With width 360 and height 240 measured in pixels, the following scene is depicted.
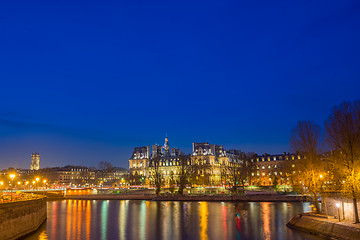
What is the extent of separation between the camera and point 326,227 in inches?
1065

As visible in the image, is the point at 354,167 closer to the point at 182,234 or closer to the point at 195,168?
the point at 182,234

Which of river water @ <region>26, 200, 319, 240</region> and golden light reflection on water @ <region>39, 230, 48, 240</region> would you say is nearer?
golden light reflection on water @ <region>39, 230, 48, 240</region>

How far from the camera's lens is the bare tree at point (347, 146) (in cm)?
2581

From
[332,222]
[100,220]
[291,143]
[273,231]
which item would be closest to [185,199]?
[100,220]

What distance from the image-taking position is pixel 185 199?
78125 mm

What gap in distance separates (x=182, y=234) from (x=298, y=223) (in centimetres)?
1173

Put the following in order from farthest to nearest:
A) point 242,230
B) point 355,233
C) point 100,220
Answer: point 100,220 < point 242,230 < point 355,233

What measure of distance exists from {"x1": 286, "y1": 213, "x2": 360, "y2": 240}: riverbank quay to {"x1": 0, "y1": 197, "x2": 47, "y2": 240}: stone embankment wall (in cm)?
2543

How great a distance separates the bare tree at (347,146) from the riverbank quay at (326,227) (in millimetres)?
1559

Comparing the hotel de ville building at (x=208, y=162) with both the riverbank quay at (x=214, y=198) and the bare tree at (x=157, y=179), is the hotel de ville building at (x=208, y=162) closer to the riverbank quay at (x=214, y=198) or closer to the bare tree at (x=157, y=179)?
the bare tree at (x=157, y=179)

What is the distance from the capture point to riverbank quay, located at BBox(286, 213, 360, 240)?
2356 centimetres

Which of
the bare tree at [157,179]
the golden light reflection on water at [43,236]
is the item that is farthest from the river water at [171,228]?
the bare tree at [157,179]

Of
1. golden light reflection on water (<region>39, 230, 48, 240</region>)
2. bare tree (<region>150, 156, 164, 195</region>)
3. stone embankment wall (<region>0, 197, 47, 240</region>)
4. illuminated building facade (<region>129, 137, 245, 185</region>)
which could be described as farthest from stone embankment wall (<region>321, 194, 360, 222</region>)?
illuminated building facade (<region>129, 137, 245, 185</region>)

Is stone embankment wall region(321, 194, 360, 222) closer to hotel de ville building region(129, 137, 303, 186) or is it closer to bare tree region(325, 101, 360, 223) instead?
bare tree region(325, 101, 360, 223)
